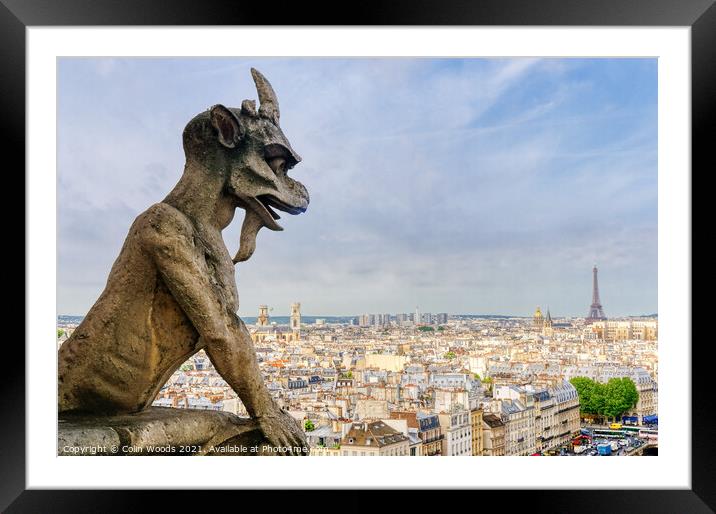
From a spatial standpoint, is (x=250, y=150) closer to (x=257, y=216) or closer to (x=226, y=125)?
(x=226, y=125)

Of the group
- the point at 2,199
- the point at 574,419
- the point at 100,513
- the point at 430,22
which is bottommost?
the point at 574,419

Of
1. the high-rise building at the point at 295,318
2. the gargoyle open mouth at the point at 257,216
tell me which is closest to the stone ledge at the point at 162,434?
the gargoyle open mouth at the point at 257,216

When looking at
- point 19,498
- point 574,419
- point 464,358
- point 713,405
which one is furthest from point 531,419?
point 19,498

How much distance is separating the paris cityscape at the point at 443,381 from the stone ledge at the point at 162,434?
0.27m

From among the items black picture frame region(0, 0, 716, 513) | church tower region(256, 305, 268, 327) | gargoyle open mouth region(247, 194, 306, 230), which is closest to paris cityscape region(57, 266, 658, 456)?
church tower region(256, 305, 268, 327)

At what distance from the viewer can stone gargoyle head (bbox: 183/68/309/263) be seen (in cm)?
234

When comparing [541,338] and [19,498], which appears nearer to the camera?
[19,498]

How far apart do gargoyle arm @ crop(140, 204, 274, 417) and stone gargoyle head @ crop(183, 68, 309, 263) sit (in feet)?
0.78

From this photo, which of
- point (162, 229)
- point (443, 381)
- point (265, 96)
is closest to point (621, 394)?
point (443, 381)

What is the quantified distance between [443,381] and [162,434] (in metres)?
6.40

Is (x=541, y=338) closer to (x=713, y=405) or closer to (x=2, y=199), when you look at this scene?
(x=713, y=405)

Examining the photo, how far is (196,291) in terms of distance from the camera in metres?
2.20

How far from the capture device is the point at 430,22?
2.29 m

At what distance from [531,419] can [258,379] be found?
7768 millimetres
